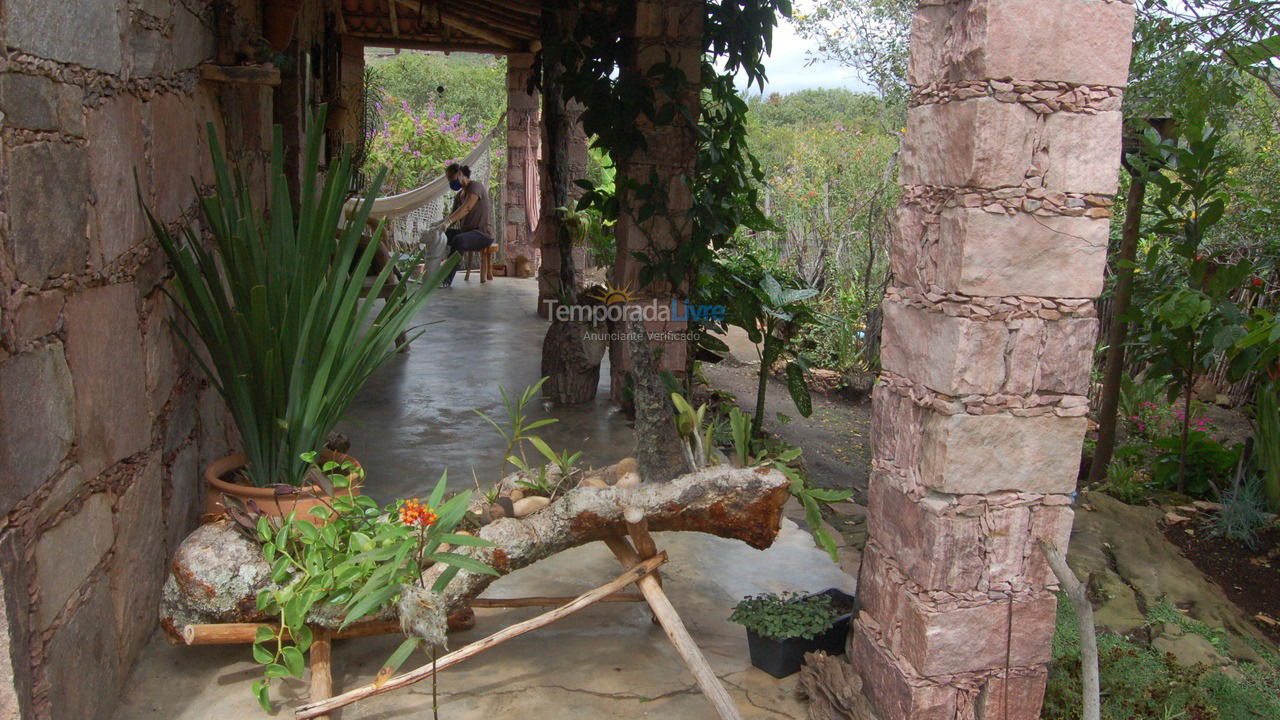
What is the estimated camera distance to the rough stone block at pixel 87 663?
191 cm

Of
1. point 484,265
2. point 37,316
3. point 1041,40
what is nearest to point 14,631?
point 37,316

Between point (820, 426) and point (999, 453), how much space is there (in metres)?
4.03

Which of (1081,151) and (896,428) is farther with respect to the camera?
(896,428)

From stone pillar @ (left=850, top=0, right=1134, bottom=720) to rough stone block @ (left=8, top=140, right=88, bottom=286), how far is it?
72.1 inches

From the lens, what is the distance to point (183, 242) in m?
2.80

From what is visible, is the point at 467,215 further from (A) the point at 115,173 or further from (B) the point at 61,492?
(B) the point at 61,492

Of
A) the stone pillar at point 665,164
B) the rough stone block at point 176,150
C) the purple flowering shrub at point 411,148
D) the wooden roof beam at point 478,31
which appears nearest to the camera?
the rough stone block at point 176,150

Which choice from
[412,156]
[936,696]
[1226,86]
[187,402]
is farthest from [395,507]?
[412,156]

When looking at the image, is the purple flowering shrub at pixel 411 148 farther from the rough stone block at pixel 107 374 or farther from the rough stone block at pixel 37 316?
the rough stone block at pixel 37 316

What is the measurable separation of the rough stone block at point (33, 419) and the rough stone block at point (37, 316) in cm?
3

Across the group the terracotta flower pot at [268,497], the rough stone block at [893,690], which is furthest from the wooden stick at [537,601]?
the rough stone block at [893,690]

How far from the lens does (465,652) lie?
2242 mm

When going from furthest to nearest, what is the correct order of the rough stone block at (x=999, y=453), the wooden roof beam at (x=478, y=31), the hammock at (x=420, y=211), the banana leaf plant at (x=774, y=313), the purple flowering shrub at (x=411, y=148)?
the purple flowering shrub at (x=411, y=148) < the hammock at (x=420, y=211) < the wooden roof beam at (x=478, y=31) < the banana leaf plant at (x=774, y=313) < the rough stone block at (x=999, y=453)

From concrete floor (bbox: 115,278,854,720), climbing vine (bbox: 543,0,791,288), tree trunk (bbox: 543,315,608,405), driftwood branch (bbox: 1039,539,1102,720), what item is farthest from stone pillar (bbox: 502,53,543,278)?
driftwood branch (bbox: 1039,539,1102,720)
